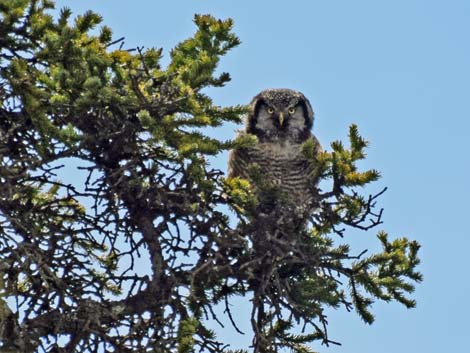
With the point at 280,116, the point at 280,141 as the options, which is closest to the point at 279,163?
the point at 280,141

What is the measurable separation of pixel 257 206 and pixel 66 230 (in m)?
1.31

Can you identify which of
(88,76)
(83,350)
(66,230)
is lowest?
(83,350)

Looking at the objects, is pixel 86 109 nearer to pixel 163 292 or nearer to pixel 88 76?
pixel 88 76

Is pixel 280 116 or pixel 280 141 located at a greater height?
pixel 280 116

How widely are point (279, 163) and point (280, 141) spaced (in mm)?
264

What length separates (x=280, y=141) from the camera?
9070 millimetres

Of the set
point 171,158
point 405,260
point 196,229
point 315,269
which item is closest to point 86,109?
point 171,158

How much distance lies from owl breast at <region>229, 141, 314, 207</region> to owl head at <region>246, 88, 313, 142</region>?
0.15 meters

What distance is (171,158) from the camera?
22.6 ft

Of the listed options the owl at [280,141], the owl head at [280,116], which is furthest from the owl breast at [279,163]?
the owl head at [280,116]

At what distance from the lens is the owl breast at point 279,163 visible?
880cm

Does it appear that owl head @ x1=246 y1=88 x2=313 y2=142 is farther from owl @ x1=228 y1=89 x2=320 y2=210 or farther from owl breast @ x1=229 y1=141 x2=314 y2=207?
owl breast @ x1=229 y1=141 x2=314 y2=207

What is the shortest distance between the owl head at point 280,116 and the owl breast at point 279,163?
150 mm

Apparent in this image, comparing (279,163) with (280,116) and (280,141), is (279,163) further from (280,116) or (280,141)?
(280,116)
